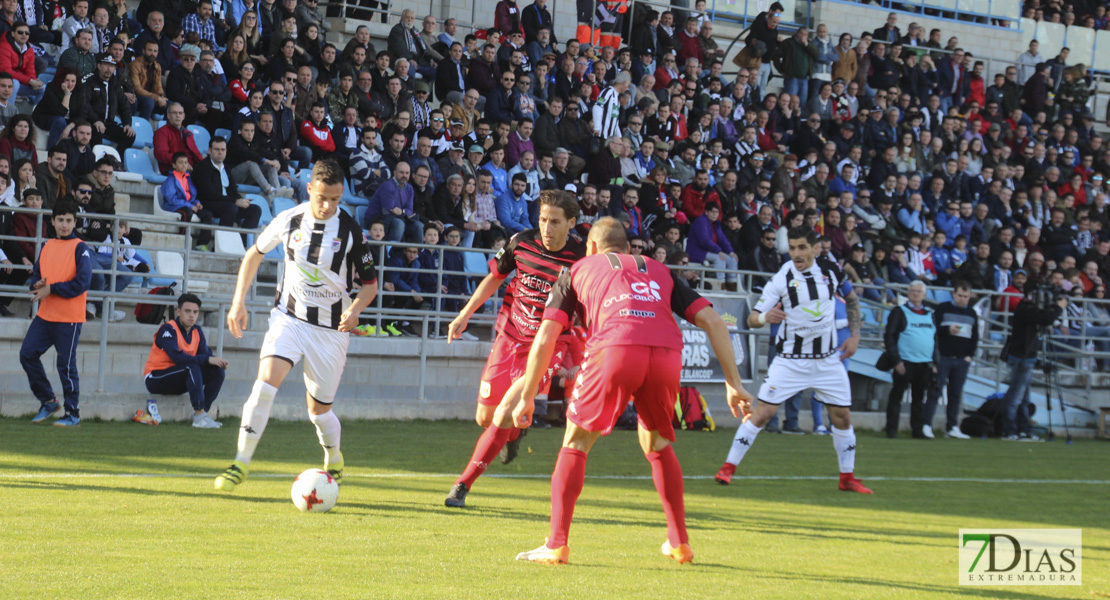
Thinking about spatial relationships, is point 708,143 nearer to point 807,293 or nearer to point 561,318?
point 807,293

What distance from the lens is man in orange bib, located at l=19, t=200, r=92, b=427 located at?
1148cm

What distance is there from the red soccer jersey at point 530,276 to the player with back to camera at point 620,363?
179 cm

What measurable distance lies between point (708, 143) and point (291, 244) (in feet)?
47.5

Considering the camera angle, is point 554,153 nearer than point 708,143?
Yes

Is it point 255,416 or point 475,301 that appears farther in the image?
point 475,301

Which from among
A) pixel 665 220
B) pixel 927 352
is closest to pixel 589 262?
pixel 927 352

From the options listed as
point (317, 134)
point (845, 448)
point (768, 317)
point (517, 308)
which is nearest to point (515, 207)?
point (317, 134)

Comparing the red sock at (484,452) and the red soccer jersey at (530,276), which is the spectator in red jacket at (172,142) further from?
the red sock at (484,452)

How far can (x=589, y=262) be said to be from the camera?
20.5ft

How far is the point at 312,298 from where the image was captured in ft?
26.3

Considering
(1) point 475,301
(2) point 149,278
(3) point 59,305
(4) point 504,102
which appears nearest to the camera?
(1) point 475,301

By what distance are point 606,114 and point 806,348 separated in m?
10.8

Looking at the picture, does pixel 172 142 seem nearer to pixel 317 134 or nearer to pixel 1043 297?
pixel 317 134

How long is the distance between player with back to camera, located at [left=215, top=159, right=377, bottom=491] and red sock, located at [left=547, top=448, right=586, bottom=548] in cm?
242
